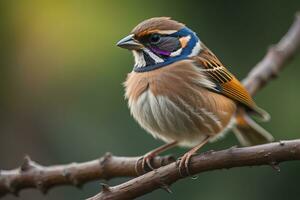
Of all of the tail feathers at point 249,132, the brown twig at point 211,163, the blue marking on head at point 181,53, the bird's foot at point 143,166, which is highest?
the blue marking on head at point 181,53

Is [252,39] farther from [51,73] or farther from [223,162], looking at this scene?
[223,162]

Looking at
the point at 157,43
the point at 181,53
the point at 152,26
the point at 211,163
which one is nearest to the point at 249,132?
the point at 181,53

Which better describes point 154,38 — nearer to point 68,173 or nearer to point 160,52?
point 160,52

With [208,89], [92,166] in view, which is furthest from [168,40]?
[92,166]

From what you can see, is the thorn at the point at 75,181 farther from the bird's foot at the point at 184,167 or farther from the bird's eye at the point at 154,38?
the bird's eye at the point at 154,38

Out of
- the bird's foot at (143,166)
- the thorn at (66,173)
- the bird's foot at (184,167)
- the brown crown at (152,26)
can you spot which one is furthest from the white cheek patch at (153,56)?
the bird's foot at (184,167)

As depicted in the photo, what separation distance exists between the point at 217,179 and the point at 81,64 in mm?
1674

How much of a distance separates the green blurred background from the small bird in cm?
130

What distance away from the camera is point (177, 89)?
478 centimetres

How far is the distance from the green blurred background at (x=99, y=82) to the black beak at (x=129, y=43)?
1530 mm

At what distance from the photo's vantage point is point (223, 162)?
3.67 m

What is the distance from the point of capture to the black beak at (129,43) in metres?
4.82

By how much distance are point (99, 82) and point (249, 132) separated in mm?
1698

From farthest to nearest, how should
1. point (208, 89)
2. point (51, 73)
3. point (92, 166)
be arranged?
point (51, 73) → point (208, 89) → point (92, 166)
